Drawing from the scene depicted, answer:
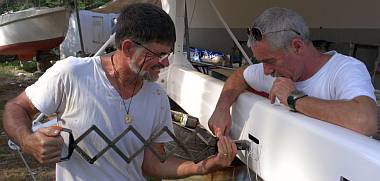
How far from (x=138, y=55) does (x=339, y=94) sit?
33.8 inches

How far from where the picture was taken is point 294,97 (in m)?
1.90

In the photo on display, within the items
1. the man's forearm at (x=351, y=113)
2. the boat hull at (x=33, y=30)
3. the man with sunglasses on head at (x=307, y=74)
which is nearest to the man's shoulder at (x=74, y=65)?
the man with sunglasses on head at (x=307, y=74)

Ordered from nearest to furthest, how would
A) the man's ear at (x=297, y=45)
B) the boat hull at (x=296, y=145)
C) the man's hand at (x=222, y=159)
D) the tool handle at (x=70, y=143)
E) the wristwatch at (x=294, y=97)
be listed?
the boat hull at (x=296, y=145)
the tool handle at (x=70, y=143)
the man's hand at (x=222, y=159)
the wristwatch at (x=294, y=97)
the man's ear at (x=297, y=45)

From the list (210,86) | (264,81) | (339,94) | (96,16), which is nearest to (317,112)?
(339,94)

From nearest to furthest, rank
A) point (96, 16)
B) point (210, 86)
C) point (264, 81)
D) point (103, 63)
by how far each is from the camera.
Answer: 1. point (103, 63)
2. point (264, 81)
3. point (210, 86)
4. point (96, 16)

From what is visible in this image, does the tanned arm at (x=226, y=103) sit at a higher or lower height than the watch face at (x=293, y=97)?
lower

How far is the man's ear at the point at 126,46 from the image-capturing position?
1.62 meters

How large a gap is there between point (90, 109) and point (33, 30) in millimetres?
10538

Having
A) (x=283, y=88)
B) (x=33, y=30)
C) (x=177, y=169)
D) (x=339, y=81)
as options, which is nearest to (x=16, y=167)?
(x=177, y=169)

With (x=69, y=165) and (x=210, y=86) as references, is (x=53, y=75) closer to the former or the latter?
(x=69, y=165)

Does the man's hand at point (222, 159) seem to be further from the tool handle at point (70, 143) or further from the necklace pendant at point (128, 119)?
the tool handle at point (70, 143)

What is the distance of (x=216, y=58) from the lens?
6605mm

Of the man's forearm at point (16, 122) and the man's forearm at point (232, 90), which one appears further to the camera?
the man's forearm at point (232, 90)

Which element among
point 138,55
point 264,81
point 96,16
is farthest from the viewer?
point 96,16
